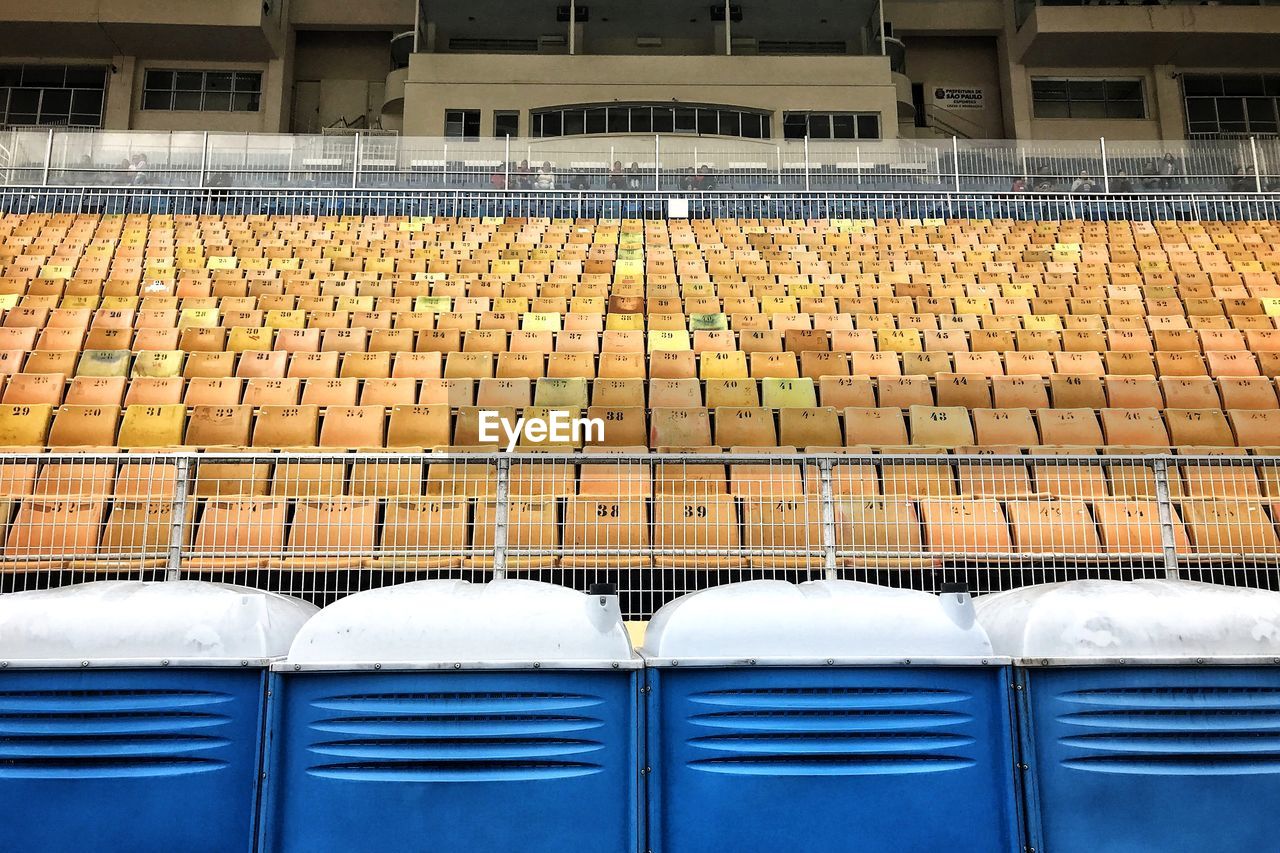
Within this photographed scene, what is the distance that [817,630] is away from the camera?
172 centimetres

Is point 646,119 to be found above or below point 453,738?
above

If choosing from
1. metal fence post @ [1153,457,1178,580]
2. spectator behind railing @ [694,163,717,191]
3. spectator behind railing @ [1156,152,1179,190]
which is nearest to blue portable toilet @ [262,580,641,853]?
metal fence post @ [1153,457,1178,580]

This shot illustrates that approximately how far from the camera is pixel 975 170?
389 inches

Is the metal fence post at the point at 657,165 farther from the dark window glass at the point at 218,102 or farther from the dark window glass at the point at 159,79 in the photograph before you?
the dark window glass at the point at 159,79

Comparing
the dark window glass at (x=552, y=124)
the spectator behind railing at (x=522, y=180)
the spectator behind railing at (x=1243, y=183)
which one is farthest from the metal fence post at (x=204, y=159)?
the spectator behind railing at (x=1243, y=183)

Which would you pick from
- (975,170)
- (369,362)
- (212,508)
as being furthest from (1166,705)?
(975,170)

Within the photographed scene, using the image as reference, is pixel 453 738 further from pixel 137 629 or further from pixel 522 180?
pixel 522 180

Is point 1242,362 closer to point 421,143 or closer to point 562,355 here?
point 562,355

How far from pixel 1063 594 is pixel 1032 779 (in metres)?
0.37

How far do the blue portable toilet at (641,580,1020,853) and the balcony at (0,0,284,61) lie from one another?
56.2ft

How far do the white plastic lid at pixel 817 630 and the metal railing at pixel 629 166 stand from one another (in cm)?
838

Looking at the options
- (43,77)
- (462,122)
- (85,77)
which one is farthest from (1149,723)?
(43,77)

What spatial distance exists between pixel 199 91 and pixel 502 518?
16985 mm

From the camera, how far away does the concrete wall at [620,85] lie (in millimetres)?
15328
